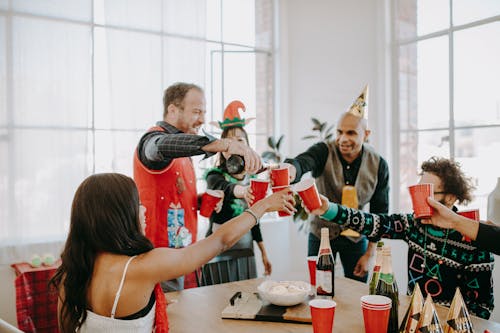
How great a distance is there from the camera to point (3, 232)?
3.07 metres

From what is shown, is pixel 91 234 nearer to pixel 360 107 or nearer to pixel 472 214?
pixel 472 214

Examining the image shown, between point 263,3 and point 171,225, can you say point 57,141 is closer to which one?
point 171,225

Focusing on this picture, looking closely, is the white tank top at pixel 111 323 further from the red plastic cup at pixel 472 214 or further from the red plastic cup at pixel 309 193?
the red plastic cup at pixel 472 214

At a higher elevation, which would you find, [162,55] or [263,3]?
[263,3]

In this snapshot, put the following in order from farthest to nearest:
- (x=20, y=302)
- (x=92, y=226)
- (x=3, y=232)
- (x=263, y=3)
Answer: (x=263, y=3)
(x=3, y=232)
(x=20, y=302)
(x=92, y=226)

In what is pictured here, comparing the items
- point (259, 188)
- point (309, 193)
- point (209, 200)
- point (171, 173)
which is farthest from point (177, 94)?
point (309, 193)

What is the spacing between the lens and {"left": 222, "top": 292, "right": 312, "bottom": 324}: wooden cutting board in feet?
4.98

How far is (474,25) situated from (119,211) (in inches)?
127

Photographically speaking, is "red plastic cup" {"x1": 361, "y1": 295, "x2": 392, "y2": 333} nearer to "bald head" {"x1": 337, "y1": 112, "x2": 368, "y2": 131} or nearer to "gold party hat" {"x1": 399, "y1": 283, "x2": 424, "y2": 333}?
"gold party hat" {"x1": 399, "y1": 283, "x2": 424, "y2": 333}

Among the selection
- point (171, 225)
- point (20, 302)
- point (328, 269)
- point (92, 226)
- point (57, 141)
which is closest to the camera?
point (92, 226)

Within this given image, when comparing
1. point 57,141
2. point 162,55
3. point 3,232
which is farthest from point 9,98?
point 162,55

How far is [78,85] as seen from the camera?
10.9 feet

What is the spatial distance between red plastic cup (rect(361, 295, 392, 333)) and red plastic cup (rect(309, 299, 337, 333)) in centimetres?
11

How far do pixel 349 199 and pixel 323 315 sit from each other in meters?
1.58
